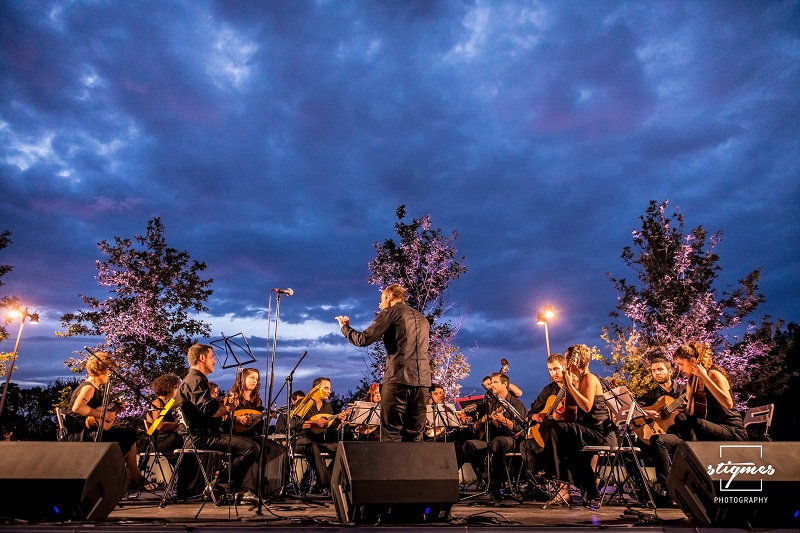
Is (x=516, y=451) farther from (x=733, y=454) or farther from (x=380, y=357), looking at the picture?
(x=380, y=357)

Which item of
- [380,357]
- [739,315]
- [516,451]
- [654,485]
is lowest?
[654,485]

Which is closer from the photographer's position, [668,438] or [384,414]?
[384,414]

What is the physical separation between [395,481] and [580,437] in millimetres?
2983

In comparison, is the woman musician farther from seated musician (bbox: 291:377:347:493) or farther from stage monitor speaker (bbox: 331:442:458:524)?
seated musician (bbox: 291:377:347:493)

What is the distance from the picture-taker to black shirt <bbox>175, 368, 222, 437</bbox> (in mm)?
5875

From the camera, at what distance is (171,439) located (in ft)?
25.2

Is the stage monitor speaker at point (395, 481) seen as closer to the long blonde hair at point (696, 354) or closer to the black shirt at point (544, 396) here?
the long blonde hair at point (696, 354)

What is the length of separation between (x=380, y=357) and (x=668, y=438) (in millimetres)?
15257

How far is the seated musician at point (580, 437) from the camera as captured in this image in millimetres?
6176

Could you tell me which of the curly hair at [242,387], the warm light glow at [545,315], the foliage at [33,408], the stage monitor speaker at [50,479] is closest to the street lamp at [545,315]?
the warm light glow at [545,315]

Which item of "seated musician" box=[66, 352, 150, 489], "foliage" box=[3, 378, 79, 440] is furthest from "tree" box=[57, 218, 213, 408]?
"seated musician" box=[66, 352, 150, 489]

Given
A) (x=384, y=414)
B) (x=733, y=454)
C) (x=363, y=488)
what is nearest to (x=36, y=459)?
(x=363, y=488)

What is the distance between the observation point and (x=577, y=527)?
3.97 meters

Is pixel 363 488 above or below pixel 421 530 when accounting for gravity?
above
